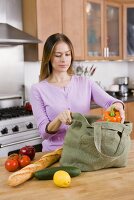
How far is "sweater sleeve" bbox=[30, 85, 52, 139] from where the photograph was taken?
1552 mm

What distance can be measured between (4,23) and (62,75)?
1.65 meters

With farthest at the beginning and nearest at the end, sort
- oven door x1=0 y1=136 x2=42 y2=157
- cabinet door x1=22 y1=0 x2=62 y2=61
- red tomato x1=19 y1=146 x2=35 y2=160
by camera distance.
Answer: cabinet door x1=22 y1=0 x2=62 y2=61 < oven door x1=0 y1=136 x2=42 y2=157 < red tomato x1=19 y1=146 x2=35 y2=160

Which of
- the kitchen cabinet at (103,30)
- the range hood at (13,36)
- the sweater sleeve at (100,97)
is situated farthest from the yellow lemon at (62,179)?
the kitchen cabinet at (103,30)

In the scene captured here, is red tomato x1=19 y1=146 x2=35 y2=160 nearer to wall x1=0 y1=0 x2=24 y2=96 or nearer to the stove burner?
the stove burner

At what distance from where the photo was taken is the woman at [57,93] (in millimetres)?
1592

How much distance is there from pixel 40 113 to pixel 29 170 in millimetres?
451

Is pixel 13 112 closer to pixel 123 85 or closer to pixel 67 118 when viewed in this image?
pixel 67 118

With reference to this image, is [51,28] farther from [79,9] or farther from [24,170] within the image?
[24,170]

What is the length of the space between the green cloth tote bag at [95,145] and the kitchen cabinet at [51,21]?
191cm

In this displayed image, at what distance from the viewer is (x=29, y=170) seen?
1.18 meters

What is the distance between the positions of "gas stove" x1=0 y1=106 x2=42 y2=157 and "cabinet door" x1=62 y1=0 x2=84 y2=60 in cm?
99

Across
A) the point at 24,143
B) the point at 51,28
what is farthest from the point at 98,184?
the point at 51,28

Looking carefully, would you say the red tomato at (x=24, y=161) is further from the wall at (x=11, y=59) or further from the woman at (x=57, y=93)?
the wall at (x=11, y=59)

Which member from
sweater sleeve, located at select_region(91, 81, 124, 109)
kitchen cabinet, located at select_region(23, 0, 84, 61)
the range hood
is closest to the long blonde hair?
sweater sleeve, located at select_region(91, 81, 124, 109)
